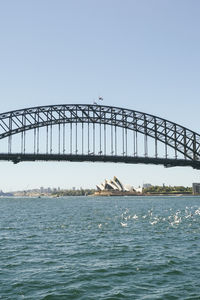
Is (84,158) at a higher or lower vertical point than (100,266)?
higher

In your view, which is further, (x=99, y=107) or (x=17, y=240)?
(x=99, y=107)

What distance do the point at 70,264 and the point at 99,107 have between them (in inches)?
3143

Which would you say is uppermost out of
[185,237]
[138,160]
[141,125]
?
[141,125]

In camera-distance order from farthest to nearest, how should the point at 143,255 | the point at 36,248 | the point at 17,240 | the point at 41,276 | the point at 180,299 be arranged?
the point at 17,240, the point at 36,248, the point at 143,255, the point at 41,276, the point at 180,299

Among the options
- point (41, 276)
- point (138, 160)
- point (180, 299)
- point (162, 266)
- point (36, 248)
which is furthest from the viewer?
point (138, 160)

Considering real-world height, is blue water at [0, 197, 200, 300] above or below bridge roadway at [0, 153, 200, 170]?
below

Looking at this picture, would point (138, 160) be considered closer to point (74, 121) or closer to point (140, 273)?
point (74, 121)

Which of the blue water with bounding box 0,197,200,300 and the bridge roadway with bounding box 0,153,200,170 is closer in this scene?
the blue water with bounding box 0,197,200,300

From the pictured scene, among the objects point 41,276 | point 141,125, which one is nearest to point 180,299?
point 41,276

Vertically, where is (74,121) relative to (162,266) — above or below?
above

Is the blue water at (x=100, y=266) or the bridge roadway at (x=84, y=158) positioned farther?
the bridge roadway at (x=84, y=158)

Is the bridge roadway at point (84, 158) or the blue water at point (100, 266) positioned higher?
the bridge roadway at point (84, 158)

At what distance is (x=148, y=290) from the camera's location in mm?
13008

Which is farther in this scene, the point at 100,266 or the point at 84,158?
the point at 84,158
